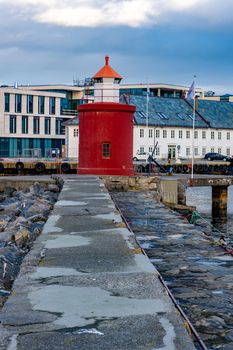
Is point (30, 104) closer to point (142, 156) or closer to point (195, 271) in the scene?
point (142, 156)

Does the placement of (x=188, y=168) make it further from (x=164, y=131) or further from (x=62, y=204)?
(x=62, y=204)

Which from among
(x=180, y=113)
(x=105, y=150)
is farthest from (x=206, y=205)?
(x=180, y=113)

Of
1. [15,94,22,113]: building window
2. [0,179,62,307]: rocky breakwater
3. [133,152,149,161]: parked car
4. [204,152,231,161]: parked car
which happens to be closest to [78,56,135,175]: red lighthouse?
[0,179,62,307]: rocky breakwater

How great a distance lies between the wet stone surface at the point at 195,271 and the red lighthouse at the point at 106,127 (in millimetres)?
13775

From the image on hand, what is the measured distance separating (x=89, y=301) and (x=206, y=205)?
3598 cm

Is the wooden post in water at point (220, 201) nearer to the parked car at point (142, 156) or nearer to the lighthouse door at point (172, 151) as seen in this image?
the parked car at point (142, 156)

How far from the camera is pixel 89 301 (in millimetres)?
6047

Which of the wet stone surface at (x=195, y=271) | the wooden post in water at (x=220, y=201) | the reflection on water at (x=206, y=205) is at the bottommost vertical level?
the reflection on water at (x=206, y=205)

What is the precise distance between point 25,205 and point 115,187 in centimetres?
913

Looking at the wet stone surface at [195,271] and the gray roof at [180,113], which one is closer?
the wet stone surface at [195,271]

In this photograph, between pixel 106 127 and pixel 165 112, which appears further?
pixel 165 112

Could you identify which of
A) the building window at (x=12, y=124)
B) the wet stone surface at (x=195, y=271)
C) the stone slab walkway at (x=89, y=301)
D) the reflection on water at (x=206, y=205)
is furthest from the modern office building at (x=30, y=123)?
the stone slab walkway at (x=89, y=301)

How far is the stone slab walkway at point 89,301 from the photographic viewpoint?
491 cm

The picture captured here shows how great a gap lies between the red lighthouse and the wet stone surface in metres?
13.8
